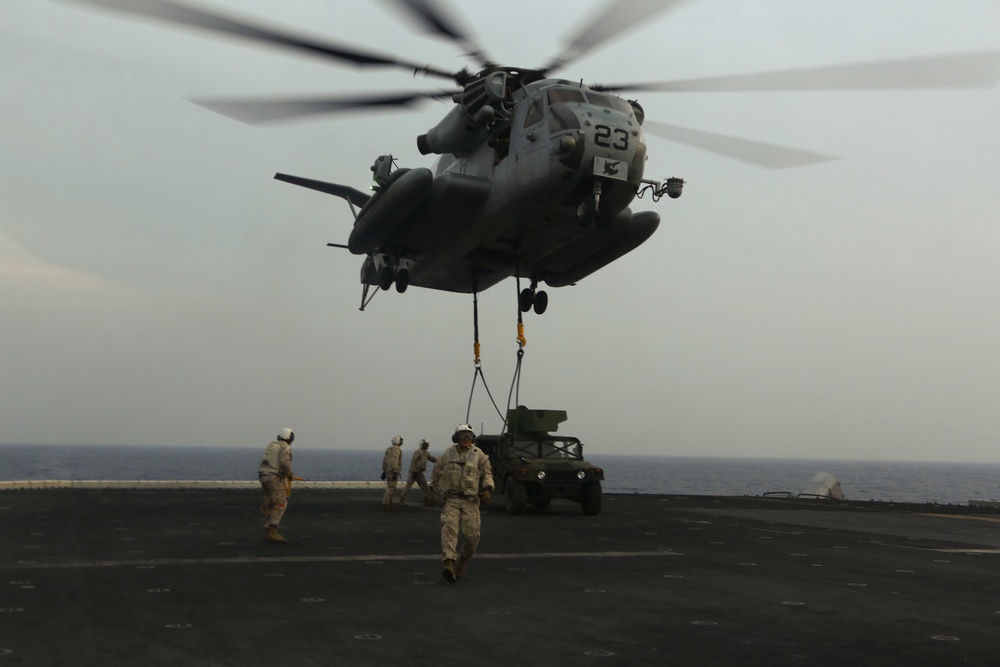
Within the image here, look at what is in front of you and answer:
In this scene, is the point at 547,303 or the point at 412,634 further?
the point at 547,303

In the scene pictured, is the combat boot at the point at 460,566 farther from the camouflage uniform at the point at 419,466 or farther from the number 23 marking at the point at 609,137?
the camouflage uniform at the point at 419,466

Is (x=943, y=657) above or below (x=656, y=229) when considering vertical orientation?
below

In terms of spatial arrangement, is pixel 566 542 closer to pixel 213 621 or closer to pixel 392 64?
pixel 213 621

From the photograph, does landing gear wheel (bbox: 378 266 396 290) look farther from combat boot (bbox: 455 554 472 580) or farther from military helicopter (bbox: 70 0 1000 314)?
combat boot (bbox: 455 554 472 580)

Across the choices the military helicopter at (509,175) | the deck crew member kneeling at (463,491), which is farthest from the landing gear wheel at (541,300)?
the deck crew member kneeling at (463,491)

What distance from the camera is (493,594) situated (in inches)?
366

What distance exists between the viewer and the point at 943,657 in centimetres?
661

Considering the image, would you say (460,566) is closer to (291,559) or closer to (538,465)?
(291,559)

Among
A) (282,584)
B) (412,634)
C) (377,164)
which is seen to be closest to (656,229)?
(377,164)

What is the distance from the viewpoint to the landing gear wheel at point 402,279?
2283cm

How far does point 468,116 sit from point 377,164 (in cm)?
374

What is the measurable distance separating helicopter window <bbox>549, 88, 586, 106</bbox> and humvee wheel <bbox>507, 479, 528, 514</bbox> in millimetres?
8153

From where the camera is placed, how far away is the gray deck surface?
673cm

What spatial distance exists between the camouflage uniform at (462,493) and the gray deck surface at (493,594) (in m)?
0.50
